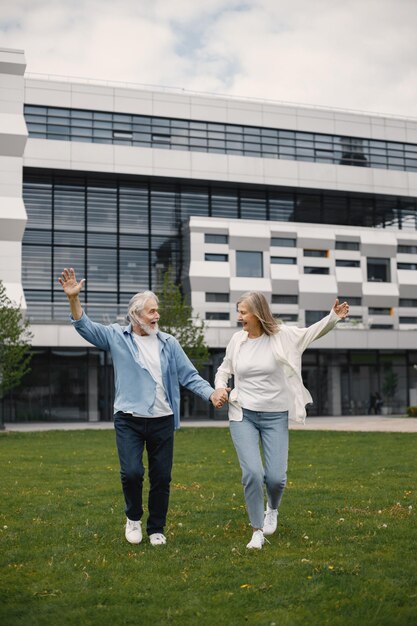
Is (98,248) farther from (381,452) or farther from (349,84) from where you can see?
(381,452)

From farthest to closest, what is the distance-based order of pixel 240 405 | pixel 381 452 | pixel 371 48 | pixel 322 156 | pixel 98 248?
pixel 322 156
pixel 98 248
pixel 371 48
pixel 381 452
pixel 240 405

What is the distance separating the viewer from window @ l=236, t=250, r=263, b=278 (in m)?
41.6

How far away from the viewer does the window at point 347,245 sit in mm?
43562

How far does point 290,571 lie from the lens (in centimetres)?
600

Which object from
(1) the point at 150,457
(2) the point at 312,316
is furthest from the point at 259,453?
(2) the point at 312,316

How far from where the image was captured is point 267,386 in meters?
7.25

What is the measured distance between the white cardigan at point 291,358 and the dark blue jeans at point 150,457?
68 centimetres

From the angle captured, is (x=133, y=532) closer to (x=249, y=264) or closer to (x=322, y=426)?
(x=322, y=426)

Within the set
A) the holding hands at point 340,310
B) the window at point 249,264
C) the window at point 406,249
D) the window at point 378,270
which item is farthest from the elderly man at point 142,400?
the window at point 406,249

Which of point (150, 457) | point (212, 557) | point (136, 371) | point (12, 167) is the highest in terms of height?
point (12, 167)

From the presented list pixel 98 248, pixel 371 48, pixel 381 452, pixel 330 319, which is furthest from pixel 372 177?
pixel 330 319

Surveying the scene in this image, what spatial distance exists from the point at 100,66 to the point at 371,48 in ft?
79.0

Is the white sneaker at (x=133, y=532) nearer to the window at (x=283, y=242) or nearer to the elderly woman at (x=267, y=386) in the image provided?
the elderly woman at (x=267, y=386)

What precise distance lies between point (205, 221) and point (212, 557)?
35.1 meters
